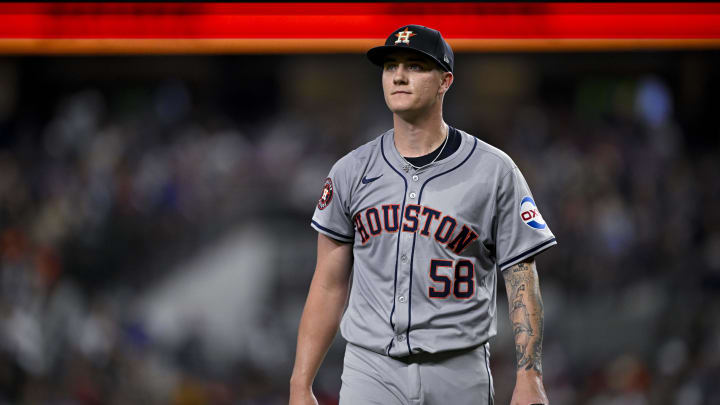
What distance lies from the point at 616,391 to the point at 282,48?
4.27 m

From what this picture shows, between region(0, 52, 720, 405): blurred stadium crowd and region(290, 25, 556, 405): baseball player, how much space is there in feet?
16.5

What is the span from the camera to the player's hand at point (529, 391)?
6.19 feet

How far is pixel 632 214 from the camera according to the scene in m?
7.32

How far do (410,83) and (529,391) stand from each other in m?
0.85

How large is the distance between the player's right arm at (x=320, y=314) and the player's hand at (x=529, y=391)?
1.85 feet

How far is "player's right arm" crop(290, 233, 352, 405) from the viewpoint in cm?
217

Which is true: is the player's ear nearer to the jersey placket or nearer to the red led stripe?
the jersey placket

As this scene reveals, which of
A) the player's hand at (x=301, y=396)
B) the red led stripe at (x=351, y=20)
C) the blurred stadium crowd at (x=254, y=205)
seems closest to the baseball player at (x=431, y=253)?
the player's hand at (x=301, y=396)

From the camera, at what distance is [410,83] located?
2051 mm

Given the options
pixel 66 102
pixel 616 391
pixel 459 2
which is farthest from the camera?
pixel 66 102

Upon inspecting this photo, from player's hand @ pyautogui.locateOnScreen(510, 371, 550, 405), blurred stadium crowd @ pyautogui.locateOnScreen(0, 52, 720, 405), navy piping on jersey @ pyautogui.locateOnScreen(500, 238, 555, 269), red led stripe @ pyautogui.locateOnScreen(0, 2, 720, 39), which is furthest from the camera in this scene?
blurred stadium crowd @ pyautogui.locateOnScreen(0, 52, 720, 405)

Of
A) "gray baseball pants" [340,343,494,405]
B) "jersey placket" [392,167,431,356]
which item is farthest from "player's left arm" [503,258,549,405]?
"jersey placket" [392,167,431,356]

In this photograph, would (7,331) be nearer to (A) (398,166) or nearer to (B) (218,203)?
(B) (218,203)

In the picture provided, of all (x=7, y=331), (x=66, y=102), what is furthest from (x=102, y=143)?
(x=7, y=331)
